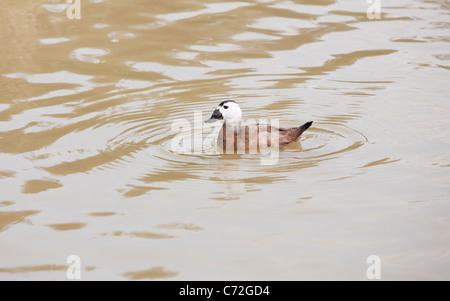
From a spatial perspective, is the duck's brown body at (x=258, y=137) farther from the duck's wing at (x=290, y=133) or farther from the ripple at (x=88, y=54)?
the ripple at (x=88, y=54)

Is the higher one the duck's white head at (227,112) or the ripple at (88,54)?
the ripple at (88,54)

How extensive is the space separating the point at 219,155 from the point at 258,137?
523 millimetres

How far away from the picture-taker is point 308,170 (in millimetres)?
7637

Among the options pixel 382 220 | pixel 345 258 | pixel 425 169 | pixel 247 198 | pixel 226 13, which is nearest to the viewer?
pixel 345 258

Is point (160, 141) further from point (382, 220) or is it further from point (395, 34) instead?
point (395, 34)

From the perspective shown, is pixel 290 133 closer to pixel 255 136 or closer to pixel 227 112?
pixel 255 136

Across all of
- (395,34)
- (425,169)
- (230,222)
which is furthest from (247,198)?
(395,34)

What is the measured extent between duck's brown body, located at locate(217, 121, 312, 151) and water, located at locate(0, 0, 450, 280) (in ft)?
0.56

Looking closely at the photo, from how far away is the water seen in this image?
6098 millimetres

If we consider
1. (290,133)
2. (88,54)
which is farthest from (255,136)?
(88,54)

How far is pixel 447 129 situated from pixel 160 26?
6.36 meters

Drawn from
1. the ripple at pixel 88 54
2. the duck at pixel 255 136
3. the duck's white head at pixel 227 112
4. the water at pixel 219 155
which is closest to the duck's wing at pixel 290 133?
the duck at pixel 255 136

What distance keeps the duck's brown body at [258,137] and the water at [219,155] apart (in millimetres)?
172

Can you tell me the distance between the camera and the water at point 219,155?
6098 millimetres
